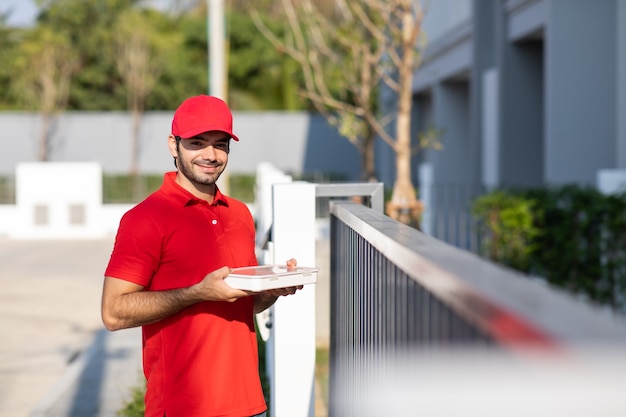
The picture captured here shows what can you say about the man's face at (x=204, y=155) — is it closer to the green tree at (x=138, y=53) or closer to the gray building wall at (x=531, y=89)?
the gray building wall at (x=531, y=89)

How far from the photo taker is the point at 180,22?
49906 mm

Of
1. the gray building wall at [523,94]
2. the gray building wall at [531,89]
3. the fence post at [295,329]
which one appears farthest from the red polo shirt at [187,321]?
the gray building wall at [531,89]

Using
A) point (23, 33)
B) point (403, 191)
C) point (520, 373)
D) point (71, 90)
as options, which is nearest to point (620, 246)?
point (403, 191)

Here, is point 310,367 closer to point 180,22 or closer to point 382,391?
point 382,391

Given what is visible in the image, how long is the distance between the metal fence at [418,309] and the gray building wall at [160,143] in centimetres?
3175

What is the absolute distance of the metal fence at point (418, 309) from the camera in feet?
4.49

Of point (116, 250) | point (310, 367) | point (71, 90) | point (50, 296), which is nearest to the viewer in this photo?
point (116, 250)

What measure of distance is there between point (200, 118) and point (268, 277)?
1.96 feet

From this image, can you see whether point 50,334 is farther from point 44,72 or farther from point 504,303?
point 44,72

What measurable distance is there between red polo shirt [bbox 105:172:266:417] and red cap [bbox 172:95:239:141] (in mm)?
200

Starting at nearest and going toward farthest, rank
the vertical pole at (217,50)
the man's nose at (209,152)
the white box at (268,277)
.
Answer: the white box at (268,277), the man's nose at (209,152), the vertical pole at (217,50)

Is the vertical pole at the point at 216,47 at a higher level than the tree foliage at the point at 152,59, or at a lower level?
lower

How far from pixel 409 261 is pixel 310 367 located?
8.65 feet

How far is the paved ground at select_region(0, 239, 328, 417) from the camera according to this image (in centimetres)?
750
